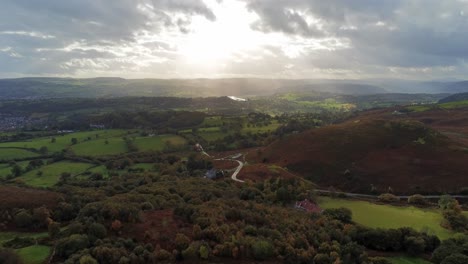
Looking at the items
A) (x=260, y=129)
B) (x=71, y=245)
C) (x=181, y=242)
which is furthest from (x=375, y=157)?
(x=71, y=245)

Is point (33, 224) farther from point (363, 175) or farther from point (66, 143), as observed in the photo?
point (66, 143)

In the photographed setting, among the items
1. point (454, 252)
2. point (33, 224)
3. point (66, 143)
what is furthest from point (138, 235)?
point (66, 143)

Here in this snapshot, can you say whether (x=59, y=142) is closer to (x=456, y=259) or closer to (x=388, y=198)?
(x=388, y=198)

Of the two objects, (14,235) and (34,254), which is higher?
(34,254)

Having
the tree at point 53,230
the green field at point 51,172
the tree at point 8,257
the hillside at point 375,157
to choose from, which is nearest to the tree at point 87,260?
the tree at point 8,257

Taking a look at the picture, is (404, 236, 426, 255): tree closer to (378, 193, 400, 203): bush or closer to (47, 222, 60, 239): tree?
(378, 193, 400, 203): bush

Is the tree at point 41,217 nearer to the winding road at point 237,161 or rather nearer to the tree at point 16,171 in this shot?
the winding road at point 237,161
